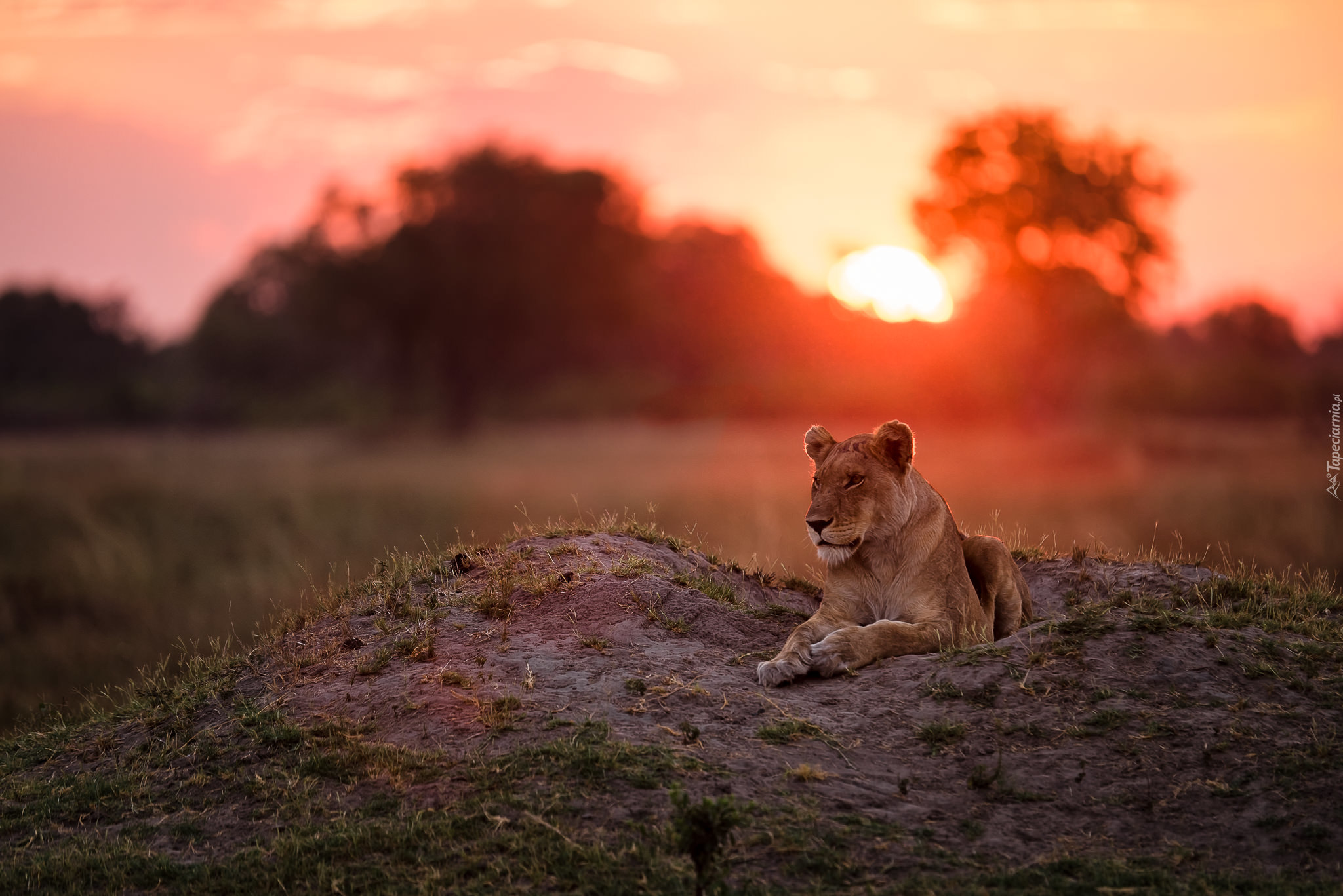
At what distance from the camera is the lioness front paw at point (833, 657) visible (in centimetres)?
678

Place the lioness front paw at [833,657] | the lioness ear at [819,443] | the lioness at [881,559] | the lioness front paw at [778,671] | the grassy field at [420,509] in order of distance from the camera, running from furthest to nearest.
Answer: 1. the grassy field at [420,509]
2. the lioness ear at [819,443]
3. the lioness at [881,559]
4. the lioness front paw at [833,657]
5. the lioness front paw at [778,671]

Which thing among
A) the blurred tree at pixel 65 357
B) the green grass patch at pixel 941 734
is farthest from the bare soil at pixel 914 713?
the blurred tree at pixel 65 357

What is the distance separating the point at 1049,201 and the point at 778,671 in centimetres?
3447

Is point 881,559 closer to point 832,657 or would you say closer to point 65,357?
point 832,657

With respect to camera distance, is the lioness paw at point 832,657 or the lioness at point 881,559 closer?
the lioness paw at point 832,657

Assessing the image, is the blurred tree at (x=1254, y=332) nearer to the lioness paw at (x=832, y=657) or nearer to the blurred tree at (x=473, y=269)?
the blurred tree at (x=473, y=269)

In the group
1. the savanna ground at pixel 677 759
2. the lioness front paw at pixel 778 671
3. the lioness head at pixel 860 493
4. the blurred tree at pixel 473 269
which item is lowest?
the savanna ground at pixel 677 759

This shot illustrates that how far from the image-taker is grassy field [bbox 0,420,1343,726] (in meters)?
17.5

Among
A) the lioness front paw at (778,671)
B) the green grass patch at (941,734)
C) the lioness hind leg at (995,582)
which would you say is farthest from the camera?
the lioness hind leg at (995,582)

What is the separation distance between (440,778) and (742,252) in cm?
6754

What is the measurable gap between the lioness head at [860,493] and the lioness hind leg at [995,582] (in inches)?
44.6

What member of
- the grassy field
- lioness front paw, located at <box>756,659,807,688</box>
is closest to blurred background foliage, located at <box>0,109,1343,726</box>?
the grassy field

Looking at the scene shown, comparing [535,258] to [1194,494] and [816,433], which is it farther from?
[816,433]

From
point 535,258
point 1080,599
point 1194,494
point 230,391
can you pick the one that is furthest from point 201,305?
point 1080,599
